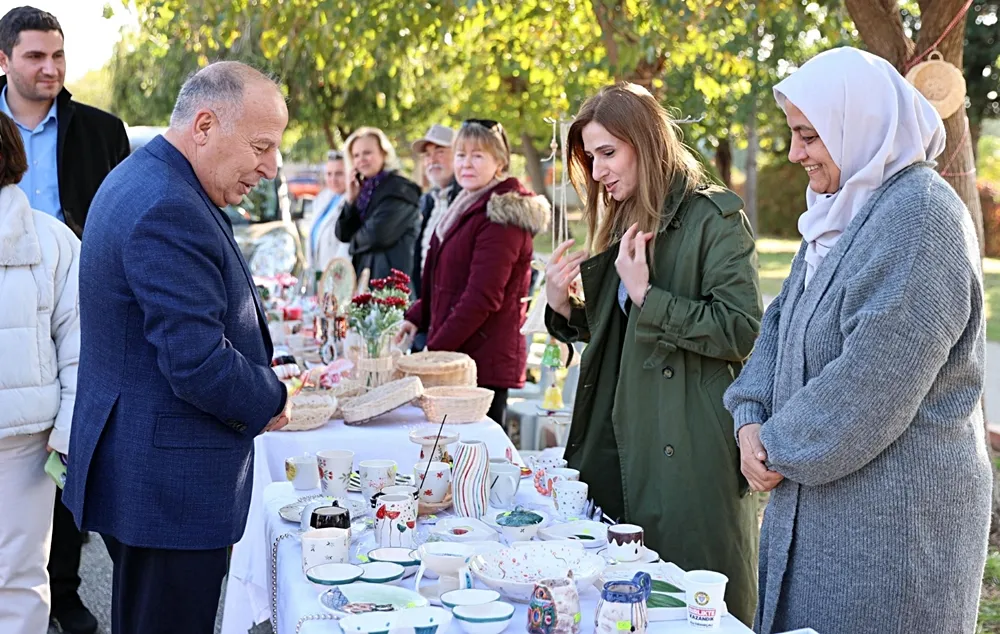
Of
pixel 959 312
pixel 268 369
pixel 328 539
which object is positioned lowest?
pixel 328 539

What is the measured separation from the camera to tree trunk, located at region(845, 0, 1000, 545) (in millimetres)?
4082

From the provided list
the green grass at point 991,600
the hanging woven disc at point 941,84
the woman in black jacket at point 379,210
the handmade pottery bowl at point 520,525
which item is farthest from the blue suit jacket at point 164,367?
the woman in black jacket at point 379,210

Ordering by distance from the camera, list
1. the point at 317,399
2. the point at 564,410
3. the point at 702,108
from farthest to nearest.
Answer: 1. the point at 702,108
2. the point at 564,410
3. the point at 317,399

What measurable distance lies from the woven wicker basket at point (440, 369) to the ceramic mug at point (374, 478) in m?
1.19

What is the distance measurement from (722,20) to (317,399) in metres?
3.48

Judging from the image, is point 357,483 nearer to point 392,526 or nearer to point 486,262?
point 392,526

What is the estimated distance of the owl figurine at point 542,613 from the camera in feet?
5.64

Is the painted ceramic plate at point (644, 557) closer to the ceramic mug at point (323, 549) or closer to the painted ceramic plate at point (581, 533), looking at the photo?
the painted ceramic plate at point (581, 533)

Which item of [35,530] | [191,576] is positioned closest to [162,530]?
[191,576]

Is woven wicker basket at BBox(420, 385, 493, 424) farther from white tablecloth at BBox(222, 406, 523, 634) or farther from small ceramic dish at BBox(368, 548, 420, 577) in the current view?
small ceramic dish at BBox(368, 548, 420, 577)

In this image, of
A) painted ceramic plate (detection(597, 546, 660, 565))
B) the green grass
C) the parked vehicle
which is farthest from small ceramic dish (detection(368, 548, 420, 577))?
the parked vehicle

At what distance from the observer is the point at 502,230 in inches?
169

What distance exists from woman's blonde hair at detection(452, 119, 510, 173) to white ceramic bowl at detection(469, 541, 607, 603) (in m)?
2.63

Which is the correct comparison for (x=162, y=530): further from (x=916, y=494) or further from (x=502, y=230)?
(x=502, y=230)
